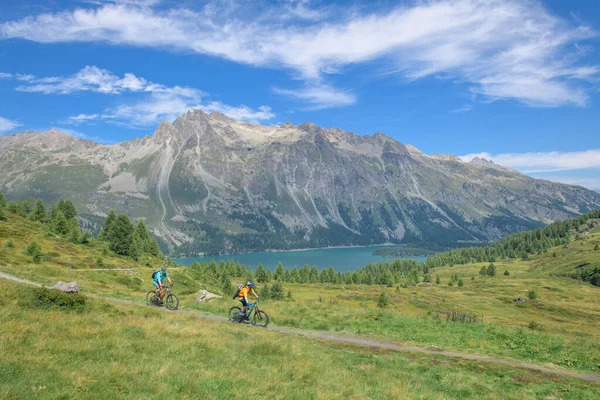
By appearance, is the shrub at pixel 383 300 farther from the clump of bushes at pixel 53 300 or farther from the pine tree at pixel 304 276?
the pine tree at pixel 304 276

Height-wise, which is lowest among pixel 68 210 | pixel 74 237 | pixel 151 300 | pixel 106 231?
pixel 151 300

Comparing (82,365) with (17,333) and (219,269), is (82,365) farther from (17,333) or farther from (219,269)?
(219,269)

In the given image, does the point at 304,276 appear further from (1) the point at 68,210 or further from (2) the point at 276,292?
A: (1) the point at 68,210

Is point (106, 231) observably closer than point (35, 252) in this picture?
No

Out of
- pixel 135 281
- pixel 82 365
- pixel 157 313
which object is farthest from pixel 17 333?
pixel 135 281

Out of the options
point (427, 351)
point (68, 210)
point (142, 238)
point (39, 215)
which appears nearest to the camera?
point (427, 351)

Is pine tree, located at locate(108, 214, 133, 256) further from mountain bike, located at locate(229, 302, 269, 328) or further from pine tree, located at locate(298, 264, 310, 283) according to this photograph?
pine tree, located at locate(298, 264, 310, 283)

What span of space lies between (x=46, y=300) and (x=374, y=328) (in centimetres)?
2319

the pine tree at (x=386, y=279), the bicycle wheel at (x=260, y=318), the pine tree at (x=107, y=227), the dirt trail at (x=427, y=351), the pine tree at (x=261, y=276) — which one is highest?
the pine tree at (x=107, y=227)

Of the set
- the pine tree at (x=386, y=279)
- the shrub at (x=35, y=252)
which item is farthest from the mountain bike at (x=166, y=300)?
the pine tree at (x=386, y=279)

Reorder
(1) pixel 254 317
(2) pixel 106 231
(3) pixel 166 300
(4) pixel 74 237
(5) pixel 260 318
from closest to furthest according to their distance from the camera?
(1) pixel 254 317 < (5) pixel 260 318 < (3) pixel 166 300 < (4) pixel 74 237 < (2) pixel 106 231

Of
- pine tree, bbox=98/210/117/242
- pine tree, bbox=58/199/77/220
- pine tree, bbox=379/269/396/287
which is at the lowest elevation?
pine tree, bbox=379/269/396/287

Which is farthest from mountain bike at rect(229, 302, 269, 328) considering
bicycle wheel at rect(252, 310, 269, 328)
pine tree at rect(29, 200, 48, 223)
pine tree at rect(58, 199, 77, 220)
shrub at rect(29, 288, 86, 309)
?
pine tree at rect(29, 200, 48, 223)

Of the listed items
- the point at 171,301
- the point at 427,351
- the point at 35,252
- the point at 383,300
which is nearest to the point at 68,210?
the point at 35,252
